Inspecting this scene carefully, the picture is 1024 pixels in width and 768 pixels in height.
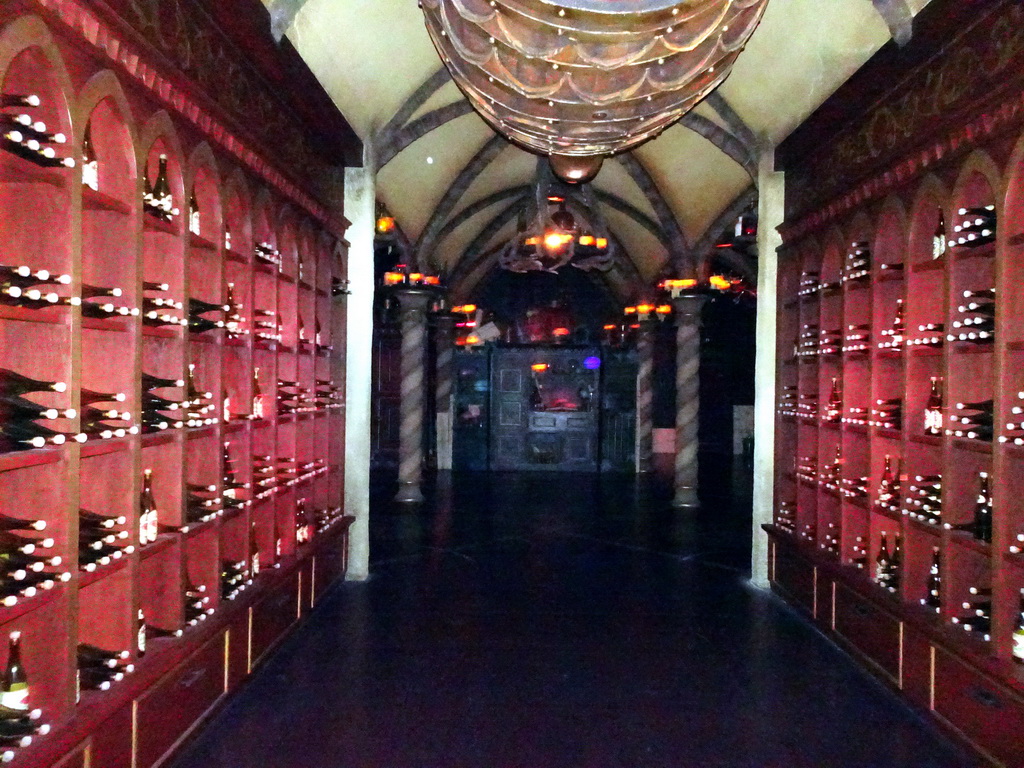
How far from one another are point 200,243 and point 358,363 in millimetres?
2855

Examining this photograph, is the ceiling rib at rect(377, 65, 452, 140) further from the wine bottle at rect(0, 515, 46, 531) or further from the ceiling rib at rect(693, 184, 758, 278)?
the wine bottle at rect(0, 515, 46, 531)

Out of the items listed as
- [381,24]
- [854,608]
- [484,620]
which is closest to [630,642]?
[484,620]

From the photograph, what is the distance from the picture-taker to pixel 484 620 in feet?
17.2

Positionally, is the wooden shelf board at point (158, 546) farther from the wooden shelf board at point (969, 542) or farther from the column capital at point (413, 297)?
the column capital at point (413, 297)

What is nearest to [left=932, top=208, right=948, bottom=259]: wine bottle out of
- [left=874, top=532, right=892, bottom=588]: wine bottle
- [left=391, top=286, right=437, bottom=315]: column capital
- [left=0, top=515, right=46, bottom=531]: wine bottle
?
[left=874, top=532, right=892, bottom=588]: wine bottle

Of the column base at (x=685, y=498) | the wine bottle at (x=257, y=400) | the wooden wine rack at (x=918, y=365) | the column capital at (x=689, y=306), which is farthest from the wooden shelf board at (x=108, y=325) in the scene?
the column base at (x=685, y=498)

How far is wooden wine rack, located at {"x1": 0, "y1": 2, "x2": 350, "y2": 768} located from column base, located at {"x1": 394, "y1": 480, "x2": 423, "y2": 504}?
5.55 metres

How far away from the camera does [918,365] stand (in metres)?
4.09

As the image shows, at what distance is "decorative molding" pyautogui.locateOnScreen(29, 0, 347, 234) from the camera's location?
257cm

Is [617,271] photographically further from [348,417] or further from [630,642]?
[630,642]

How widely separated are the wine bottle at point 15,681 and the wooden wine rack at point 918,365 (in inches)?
132

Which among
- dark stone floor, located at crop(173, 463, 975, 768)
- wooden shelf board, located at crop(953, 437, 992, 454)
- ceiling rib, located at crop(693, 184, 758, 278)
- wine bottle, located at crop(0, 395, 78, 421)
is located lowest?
dark stone floor, located at crop(173, 463, 975, 768)

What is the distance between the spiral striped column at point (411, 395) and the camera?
1035cm

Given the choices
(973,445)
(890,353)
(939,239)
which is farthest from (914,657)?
(939,239)
